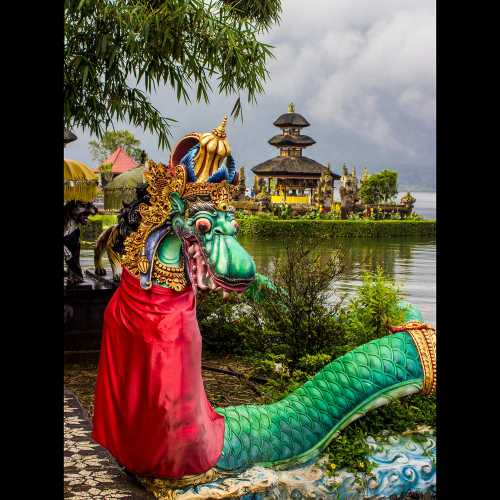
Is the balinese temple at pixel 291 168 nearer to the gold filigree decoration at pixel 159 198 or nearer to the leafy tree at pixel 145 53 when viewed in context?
the leafy tree at pixel 145 53

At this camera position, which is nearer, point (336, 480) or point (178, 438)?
point (178, 438)

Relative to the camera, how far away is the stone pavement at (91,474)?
2676 millimetres

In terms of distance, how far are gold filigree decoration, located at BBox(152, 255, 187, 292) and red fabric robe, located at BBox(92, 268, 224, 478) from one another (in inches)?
1.2

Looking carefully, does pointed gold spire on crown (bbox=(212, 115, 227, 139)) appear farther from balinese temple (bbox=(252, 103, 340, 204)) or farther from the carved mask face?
balinese temple (bbox=(252, 103, 340, 204))

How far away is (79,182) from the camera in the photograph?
8.31 metres

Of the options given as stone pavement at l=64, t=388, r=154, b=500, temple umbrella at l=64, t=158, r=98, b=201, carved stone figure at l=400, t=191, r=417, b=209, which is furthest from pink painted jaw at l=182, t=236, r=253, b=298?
carved stone figure at l=400, t=191, r=417, b=209

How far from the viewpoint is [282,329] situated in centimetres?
543
